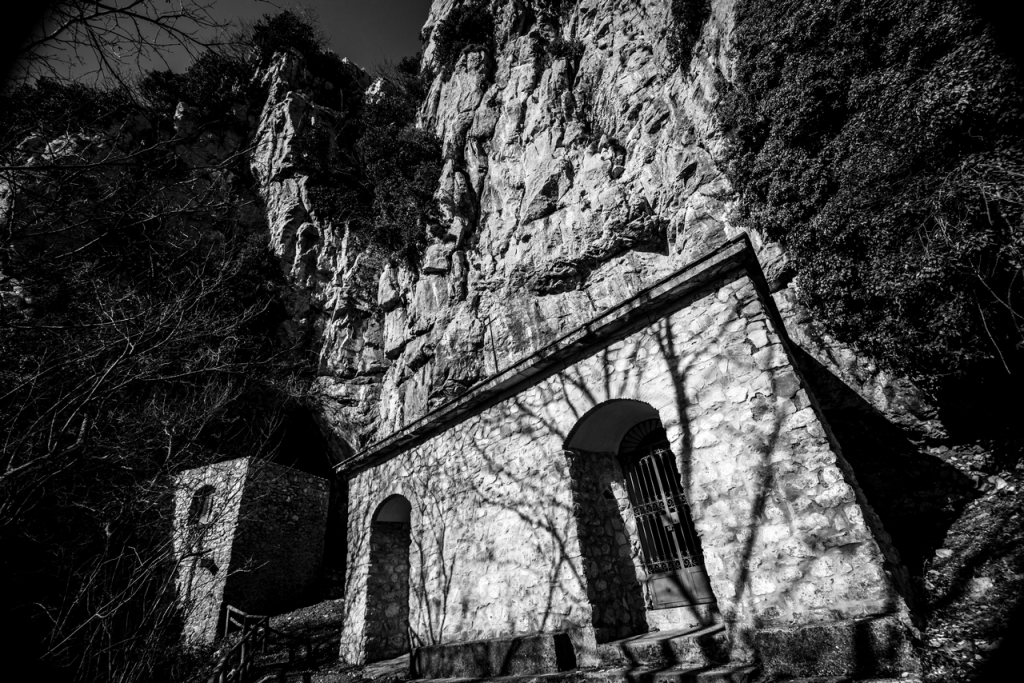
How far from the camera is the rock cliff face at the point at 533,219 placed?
27.2 feet

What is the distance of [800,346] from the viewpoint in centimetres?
616

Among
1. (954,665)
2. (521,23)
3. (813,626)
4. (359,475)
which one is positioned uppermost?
(521,23)

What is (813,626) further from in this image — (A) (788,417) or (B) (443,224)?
(B) (443,224)

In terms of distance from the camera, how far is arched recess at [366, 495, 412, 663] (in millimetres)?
7160

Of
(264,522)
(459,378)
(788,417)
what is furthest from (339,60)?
(788,417)

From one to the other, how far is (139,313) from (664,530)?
570 centimetres

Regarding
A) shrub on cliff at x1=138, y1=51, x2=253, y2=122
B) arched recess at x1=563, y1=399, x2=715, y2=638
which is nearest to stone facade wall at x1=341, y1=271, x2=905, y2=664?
arched recess at x1=563, y1=399, x2=715, y2=638

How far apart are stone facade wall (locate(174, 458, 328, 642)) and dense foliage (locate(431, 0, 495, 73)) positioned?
14.3 meters

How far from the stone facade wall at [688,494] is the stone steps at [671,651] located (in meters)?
0.22

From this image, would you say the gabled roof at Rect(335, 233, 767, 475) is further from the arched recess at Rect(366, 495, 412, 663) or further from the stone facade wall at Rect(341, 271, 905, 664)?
the arched recess at Rect(366, 495, 412, 663)

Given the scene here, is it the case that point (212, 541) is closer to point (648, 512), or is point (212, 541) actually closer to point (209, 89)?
point (648, 512)

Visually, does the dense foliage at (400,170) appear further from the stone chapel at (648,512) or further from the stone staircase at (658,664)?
the stone staircase at (658,664)

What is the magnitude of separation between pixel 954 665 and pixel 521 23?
1600cm

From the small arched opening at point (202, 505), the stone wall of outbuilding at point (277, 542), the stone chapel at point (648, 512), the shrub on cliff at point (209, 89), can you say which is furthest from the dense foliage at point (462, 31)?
the small arched opening at point (202, 505)
